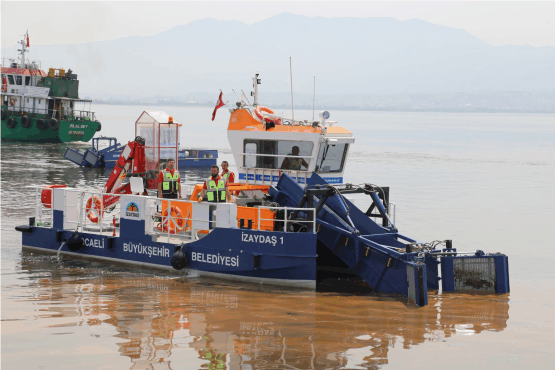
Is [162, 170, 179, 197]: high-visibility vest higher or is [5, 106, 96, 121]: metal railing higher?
[5, 106, 96, 121]: metal railing

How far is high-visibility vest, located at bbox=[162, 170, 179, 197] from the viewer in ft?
47.0

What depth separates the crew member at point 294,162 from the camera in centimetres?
1467

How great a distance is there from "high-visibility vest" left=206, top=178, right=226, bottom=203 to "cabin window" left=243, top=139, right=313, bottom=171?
1928 millimetres

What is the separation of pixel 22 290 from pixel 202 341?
442 cm

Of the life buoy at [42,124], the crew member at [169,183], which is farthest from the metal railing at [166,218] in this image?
the life buoy at [42,124]

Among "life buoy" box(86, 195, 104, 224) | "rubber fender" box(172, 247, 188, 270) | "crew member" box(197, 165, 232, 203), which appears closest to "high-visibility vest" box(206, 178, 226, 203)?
"crew member" box(197, 165, 232, 203)

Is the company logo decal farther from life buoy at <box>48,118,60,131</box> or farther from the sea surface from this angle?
life buoy at <box>48,118,60,131</box>

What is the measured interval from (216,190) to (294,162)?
2.23 meters

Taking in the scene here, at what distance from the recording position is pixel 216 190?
13.3 metres

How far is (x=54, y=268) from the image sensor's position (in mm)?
14188

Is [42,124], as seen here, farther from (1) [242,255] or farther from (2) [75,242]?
(1) [242,255]

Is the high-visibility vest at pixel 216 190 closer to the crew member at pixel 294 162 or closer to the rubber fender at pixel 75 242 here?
the crew member at pixel 294 162

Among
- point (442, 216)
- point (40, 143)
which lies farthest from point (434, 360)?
point (40, 143)

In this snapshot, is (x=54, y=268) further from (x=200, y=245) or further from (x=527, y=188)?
(x=527, y=188)
